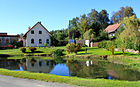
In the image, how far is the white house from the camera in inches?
1612

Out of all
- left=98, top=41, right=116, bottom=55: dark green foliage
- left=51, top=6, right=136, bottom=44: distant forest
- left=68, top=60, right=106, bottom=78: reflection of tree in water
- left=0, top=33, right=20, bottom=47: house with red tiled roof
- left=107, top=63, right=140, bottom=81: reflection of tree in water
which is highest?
left=51, top=6, right=136, bottom=44: distant forest

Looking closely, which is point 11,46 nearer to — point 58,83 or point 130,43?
point 130,43

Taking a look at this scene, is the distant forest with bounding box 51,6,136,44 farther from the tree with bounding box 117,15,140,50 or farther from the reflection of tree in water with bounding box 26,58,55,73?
the reflection of tree in water with bounding box 26,58,55,73

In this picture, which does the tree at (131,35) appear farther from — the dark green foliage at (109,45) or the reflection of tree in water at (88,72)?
the reflection of tree in water at (88,72)

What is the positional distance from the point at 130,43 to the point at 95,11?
5040 centimetres

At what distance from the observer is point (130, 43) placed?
2320 centimetres

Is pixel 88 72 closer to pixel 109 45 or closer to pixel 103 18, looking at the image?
pixel 109 45

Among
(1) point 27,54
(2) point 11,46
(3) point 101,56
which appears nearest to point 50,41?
(2) point 11,46

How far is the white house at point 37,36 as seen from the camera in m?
40.9

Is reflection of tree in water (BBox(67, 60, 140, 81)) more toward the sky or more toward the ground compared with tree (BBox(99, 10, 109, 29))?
more toward the ground

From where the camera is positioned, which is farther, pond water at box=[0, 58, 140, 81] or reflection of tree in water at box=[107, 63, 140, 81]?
→ pond water at box=[0, 58, 140, 81]

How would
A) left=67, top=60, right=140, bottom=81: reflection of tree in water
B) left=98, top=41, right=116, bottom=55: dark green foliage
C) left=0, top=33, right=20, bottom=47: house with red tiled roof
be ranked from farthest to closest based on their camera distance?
1. left=0, top=33, right=20, bottom=47: house with red tiled roof
2. left=98, top=41, right=116, bottom=55: dark green foliage
3. left=67, top=60, right=140, bottom=81: reflection of tree in water

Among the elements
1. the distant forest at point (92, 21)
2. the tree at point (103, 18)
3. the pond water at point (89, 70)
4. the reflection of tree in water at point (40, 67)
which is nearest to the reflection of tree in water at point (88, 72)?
the pond water at point (89, 70)

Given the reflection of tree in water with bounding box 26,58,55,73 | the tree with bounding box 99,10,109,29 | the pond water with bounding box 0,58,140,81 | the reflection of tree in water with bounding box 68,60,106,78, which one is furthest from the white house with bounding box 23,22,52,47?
the tree with bounding box 99,10,109,29
